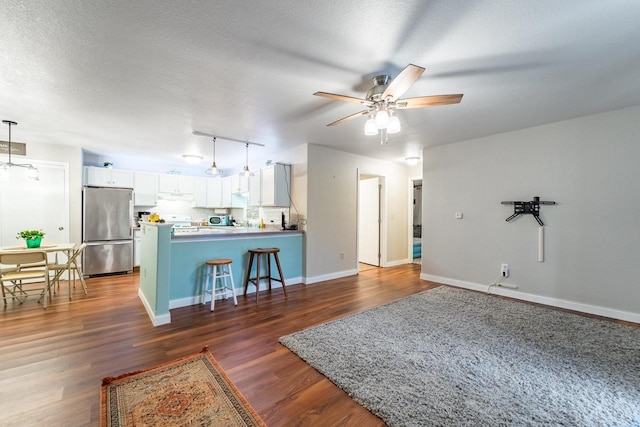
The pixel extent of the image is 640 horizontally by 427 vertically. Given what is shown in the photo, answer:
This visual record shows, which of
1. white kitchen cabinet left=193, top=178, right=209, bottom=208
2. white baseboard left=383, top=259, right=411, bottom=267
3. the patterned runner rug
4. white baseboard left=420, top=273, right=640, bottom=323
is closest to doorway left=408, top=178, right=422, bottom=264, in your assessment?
white baseboard left=383, top=259, right=411, bottom=267

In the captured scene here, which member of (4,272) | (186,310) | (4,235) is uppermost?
(4,235)

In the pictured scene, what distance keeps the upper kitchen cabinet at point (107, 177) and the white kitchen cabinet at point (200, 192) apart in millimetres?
1366

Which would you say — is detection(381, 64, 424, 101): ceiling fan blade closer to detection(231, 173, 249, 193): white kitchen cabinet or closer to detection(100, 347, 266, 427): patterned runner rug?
detection(100, 347, 266, 427): patterned runner rug

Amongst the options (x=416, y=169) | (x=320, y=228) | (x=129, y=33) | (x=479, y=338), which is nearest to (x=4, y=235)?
(x=129, y=33)

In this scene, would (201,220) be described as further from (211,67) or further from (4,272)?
(211,67)

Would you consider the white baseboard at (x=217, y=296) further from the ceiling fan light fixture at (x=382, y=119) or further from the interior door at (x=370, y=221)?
the ceiling fan light fixture at (x=382, y=119)

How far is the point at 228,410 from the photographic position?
1.68 metres

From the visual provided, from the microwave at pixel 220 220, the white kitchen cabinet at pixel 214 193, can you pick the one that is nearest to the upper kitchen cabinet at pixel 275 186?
the microwave at pixel 220 220

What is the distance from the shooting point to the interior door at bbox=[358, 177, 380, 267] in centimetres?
621

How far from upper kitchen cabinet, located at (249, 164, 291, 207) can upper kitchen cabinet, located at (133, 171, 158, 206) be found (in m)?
2.85

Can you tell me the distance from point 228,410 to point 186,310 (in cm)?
206

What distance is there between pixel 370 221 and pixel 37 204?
6520 mm

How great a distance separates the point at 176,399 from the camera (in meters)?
1.77

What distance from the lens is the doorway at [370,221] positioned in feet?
20.3
